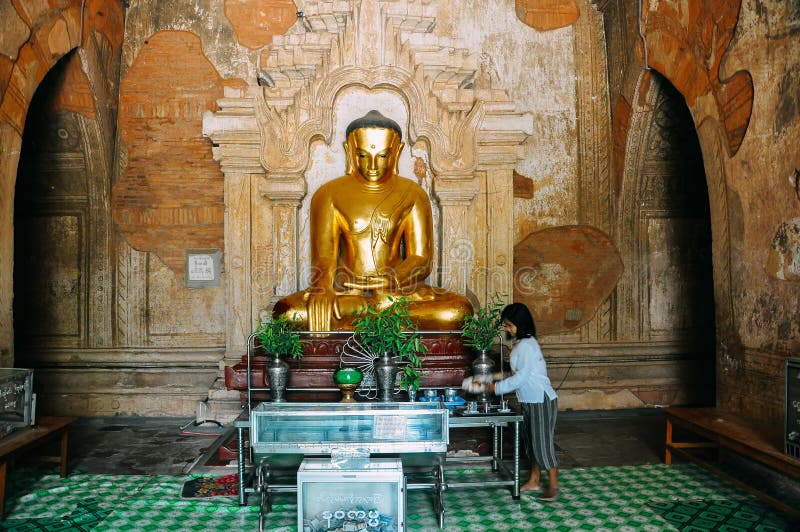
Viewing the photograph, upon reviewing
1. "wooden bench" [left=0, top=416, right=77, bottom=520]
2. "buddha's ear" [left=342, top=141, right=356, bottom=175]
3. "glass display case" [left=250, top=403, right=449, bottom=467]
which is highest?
"buddha's ear" [left=342, top=141, right=356, bottom=175]

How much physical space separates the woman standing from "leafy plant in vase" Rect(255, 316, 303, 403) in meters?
1.57

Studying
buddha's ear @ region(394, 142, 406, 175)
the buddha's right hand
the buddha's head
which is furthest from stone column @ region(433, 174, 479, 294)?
the buddha's right hand

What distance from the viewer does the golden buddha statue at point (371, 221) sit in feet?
20.4

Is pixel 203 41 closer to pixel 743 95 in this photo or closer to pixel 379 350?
pixel 379 350

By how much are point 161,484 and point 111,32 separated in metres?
4.96

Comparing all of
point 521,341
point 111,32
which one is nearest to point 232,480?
point 521,341

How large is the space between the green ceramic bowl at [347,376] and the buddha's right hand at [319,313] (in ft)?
3.11

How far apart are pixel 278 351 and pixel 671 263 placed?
4.98 metres

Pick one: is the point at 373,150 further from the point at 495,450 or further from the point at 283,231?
the point at 495,450

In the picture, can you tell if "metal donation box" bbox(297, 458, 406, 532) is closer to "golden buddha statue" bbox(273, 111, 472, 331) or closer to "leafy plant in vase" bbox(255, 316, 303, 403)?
"leafy plant in vase" bbox(255, 316, 303, 403)

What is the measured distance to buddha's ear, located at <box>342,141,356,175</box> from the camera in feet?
21.5

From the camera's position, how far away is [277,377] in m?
4.55

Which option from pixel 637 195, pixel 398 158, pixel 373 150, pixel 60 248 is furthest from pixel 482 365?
pixel 60 248

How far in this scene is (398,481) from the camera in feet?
10.1
